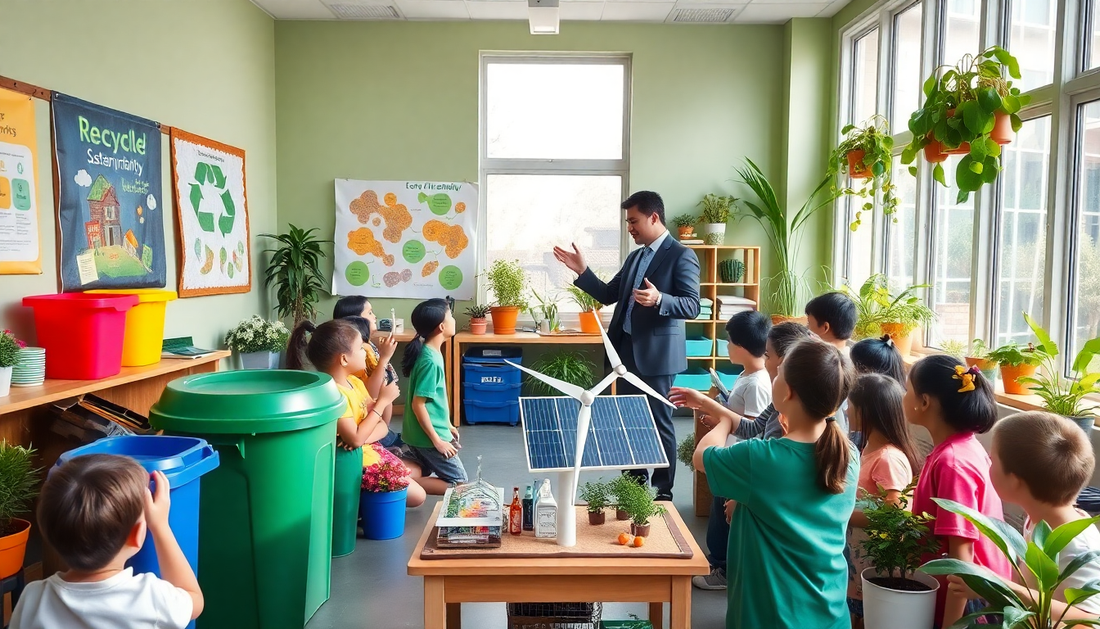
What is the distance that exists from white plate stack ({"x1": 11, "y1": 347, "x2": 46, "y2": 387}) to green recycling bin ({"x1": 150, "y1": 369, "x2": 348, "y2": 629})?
0.91 m

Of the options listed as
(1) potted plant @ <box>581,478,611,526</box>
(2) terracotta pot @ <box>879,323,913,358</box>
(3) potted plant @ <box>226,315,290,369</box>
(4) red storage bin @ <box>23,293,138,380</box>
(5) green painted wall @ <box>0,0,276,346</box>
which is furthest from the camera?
(3) potted plant @ <box>226,315,290,369</box>

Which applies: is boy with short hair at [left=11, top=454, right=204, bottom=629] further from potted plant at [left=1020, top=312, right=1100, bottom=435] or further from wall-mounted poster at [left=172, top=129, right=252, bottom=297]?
wall-mounted poster at [left=172, top=129, right=252, bottom=297]

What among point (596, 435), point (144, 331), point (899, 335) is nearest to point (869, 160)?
point (899, 335)

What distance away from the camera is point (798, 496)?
2023mm

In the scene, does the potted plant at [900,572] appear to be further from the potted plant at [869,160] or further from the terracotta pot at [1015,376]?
the potted plant at [869,160]

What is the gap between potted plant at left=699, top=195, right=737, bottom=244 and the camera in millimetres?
6506

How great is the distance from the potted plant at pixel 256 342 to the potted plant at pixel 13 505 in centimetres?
295

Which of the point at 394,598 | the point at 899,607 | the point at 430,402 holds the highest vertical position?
the point at 430,402

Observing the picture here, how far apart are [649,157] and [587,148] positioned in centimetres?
54

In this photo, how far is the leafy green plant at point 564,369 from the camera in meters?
6.50

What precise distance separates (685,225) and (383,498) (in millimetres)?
3703

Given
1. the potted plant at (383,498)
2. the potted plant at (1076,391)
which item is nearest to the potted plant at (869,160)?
the potted plant at (1076,391)

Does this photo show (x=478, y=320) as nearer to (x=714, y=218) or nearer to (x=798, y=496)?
(x=714, y=218)

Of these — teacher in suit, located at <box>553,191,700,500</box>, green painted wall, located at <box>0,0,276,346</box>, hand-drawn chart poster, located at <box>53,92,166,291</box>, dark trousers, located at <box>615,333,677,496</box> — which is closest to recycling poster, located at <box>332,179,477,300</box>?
green painted wall, located at <box>0,0,276,346</box>
